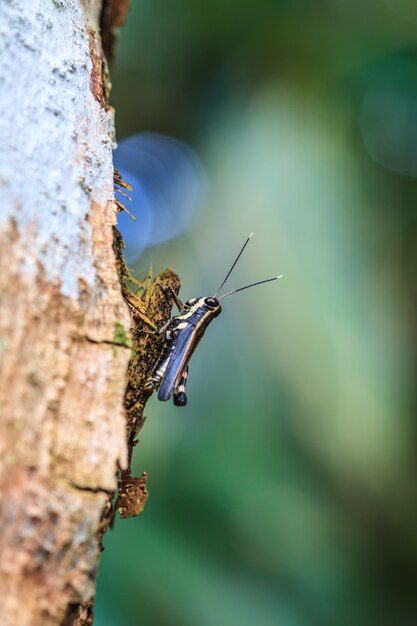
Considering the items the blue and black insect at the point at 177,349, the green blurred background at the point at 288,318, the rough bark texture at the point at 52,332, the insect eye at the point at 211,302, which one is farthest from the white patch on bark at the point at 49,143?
the green blurred background at the point at 288,318

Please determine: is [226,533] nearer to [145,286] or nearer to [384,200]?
[145,286]

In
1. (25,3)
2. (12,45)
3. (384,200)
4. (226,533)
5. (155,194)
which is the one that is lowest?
(226,533)

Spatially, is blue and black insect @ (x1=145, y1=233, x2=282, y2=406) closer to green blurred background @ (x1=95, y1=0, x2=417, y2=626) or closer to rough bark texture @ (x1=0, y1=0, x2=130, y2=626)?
rough bark texture @ (x1=0, y1=0, x2=130, y2=626)

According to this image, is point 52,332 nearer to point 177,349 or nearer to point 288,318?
point 177,349

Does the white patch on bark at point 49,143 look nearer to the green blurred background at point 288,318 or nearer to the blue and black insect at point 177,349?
the blue and black insect at point 177,349

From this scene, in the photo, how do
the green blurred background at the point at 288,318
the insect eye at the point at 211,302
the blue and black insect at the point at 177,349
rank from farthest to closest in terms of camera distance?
the green blurred background at the point at 288,318
the insect eye at the point at 211,302
the blue and black insect at the point at 177,349

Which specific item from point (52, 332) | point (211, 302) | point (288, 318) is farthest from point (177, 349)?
point (288, 318)

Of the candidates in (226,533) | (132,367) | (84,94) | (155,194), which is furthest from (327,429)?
(84,94)
